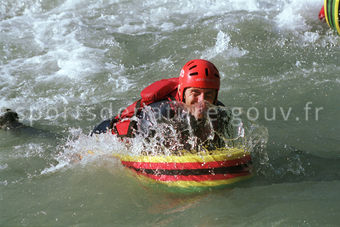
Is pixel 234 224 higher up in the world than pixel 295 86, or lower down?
lower down

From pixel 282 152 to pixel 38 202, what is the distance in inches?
101

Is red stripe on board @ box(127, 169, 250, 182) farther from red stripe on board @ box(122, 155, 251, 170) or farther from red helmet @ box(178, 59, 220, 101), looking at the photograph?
red helmet @ box(178, 59, 220, 101)

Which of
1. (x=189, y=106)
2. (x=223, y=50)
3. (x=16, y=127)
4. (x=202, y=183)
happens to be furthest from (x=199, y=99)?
(x=223, y=50)

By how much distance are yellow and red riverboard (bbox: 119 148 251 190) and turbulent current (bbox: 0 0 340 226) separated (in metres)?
0.11

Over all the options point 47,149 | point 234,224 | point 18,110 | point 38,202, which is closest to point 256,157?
point 234,224

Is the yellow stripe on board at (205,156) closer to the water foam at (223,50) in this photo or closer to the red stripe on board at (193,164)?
the red stripe on board at (193,164)

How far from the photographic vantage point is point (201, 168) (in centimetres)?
352

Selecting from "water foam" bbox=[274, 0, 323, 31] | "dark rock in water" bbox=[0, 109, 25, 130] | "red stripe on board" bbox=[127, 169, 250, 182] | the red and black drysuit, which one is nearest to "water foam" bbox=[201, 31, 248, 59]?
"water foam" bbox=[274, 0, 323, 31]

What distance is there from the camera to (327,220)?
2918 millimetres

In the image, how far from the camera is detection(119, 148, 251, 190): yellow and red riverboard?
11.5 feet

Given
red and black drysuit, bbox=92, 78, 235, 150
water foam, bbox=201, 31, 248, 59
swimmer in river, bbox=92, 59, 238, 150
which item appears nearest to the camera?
swimmer in river, bbox=92, 59, 238, 150

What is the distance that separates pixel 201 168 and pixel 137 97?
123 inches

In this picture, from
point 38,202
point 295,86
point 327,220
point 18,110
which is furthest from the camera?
point 18,110

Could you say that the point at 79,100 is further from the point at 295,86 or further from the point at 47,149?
the point at 295,86
